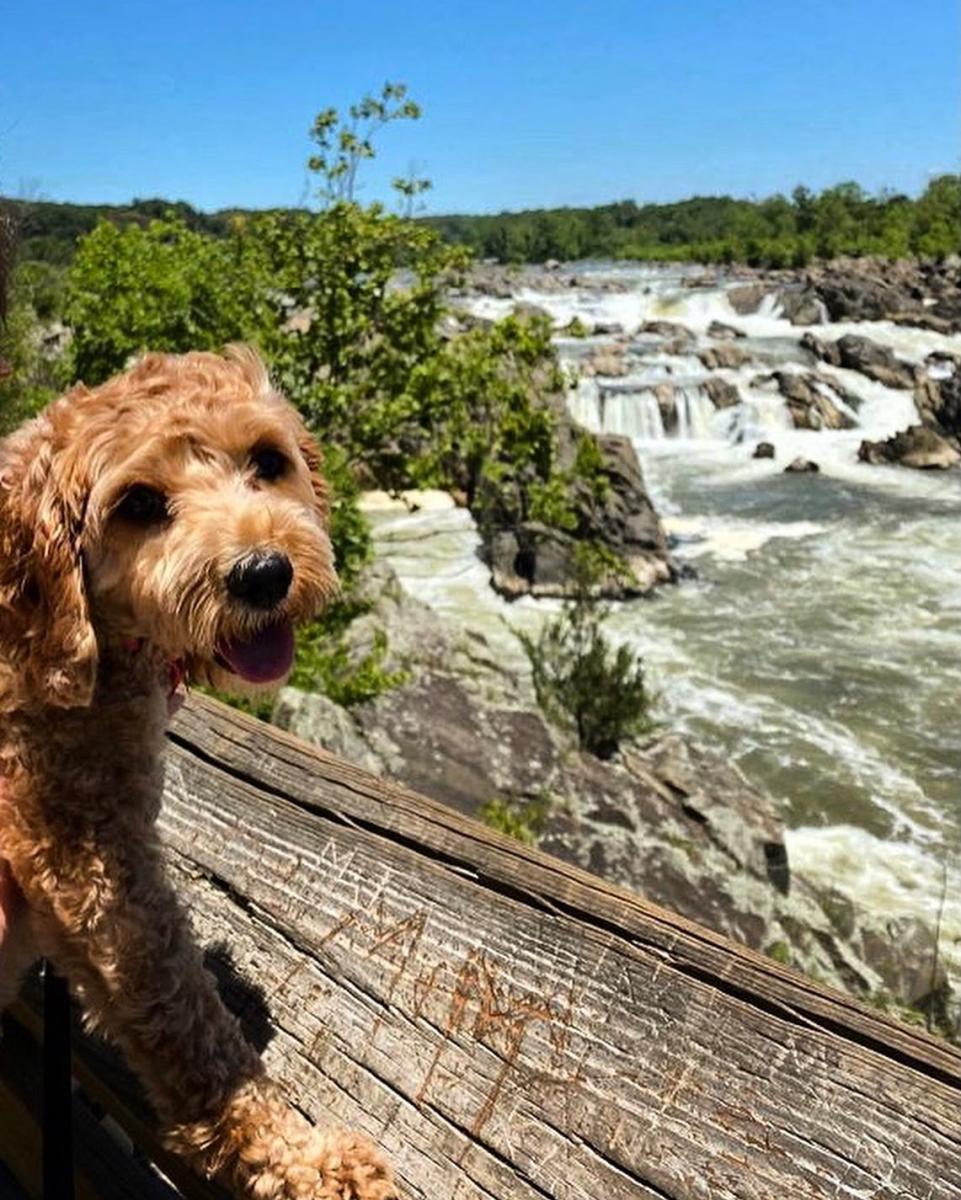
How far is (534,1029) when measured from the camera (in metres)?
1.27

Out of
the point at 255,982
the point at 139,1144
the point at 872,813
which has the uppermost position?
the point at 255,982

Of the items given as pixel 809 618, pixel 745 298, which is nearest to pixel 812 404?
pixel 809 618

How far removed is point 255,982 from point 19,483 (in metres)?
0.88

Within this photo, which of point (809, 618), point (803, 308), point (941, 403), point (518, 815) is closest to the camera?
point (518, 815)

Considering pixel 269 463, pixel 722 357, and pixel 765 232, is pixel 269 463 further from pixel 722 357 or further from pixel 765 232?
pixel 765 232

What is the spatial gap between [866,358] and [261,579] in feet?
111

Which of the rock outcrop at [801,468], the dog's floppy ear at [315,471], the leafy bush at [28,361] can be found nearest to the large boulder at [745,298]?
the rock outcrop at [801,468]

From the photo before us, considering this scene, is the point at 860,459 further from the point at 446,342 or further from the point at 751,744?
the point at 446,342

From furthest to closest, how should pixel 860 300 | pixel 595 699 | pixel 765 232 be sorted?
pixel 765 232
pixel 860 300
pixel 595 699

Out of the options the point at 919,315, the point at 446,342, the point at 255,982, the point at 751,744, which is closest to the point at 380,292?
the point at 446,342

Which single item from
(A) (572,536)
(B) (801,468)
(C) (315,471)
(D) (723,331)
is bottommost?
(B) (801,468)

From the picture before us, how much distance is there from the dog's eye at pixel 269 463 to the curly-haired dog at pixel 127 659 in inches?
4.0

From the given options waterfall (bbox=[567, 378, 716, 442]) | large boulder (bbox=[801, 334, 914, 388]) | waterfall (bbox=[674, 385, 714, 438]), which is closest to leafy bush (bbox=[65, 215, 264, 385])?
waterfall (bbox=[567, 378, 716, 442])

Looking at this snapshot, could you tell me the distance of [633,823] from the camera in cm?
755
